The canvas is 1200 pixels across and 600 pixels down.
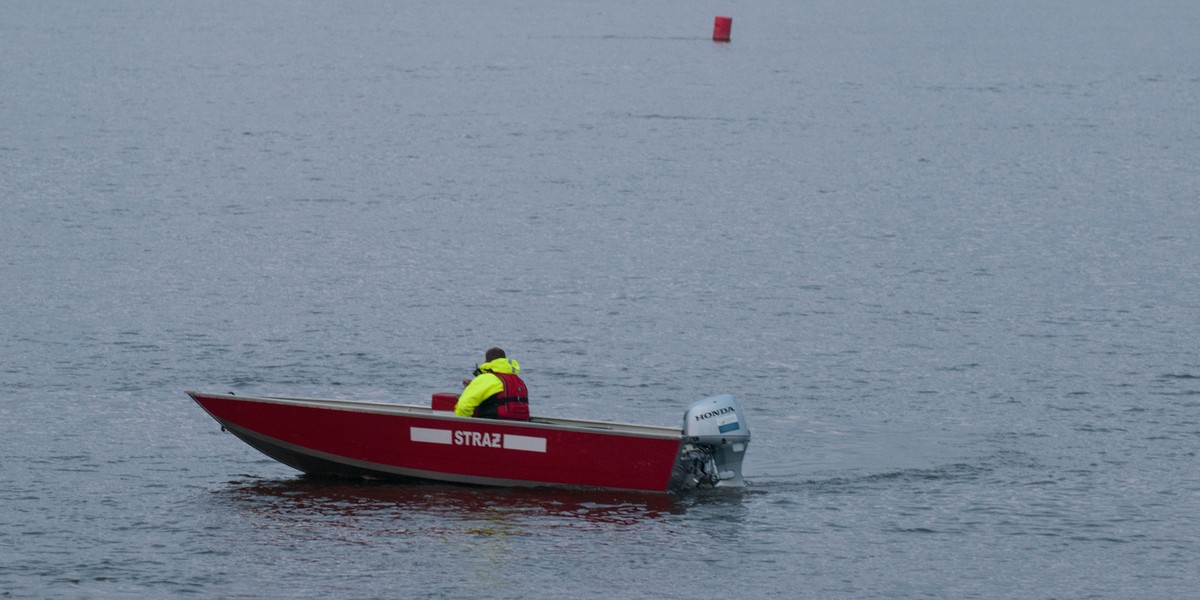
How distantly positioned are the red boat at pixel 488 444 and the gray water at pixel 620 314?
0.34 meters

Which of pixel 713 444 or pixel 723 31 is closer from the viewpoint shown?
pixel 713 444

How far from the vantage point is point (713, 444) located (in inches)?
853

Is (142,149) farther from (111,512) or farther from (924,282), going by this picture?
(111,512)

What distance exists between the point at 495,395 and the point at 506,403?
0.58 feet

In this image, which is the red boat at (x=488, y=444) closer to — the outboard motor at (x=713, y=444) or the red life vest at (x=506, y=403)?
the outboard motor at (x=713, y=444)

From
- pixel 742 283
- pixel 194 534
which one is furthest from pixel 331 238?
pixel 194 534

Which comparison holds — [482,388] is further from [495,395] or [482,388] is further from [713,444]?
[713,444]

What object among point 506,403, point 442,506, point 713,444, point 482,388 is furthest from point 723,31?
point 442,506

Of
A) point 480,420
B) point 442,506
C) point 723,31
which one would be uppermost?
point 723,31

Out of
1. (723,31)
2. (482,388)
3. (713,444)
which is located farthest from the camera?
(723,31)

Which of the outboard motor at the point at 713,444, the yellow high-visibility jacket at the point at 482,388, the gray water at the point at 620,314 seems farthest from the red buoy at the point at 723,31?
the yellow high-visibility jacket at the point at 482,388

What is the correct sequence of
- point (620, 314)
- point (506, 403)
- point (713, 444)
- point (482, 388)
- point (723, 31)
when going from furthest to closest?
point (723, 31) < point (620, 314) < point (713, 444) < point (506, 403) < point (482, 388)

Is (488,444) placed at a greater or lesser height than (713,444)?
lesser

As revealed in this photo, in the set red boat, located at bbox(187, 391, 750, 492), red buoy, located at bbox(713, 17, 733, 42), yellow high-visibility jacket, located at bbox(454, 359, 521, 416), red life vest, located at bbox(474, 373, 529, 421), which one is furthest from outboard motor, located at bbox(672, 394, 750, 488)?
red buoy, located at bbox(713, 17, 733, 42)
